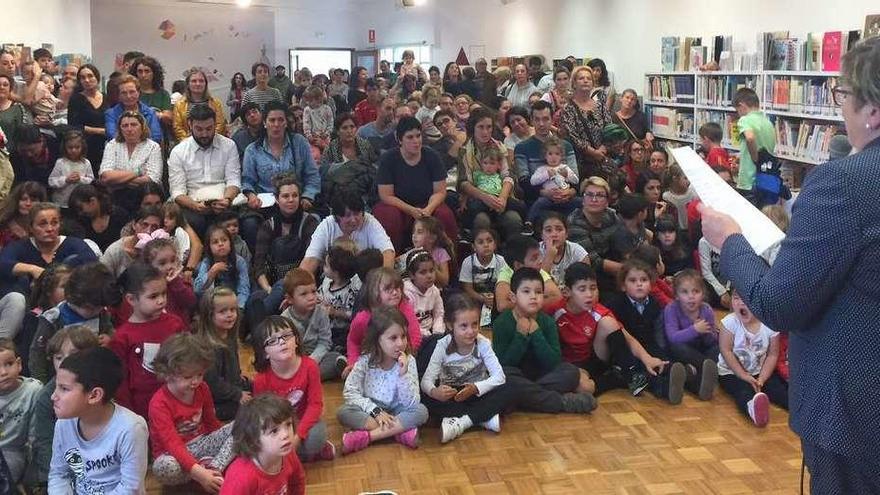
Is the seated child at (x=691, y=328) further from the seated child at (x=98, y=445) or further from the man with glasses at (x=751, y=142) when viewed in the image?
the seated child at (x=98, y=445)

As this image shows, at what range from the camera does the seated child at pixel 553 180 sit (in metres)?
5.93

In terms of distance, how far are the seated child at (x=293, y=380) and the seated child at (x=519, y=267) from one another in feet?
Answer: 4.53

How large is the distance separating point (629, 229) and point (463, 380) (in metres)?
2.15

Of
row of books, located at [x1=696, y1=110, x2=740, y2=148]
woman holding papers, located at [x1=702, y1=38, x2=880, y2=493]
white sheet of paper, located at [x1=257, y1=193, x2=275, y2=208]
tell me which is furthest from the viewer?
row of books, located at [x1=696, y1=110, x2=740, y2=148]

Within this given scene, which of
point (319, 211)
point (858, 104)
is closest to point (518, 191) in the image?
point (319, 211)

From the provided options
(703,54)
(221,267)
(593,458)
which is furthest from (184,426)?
(703,54)

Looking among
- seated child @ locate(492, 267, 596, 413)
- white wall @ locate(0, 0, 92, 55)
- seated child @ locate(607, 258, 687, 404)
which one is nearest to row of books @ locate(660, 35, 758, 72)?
seated child @ locate(607, 258, 687, 404)

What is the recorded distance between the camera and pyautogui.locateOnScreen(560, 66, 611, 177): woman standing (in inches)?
265

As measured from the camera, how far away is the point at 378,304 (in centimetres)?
402

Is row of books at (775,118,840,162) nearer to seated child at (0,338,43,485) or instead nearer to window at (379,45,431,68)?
seated child at (0,338,43,485)

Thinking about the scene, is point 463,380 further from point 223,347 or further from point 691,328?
point 691,328

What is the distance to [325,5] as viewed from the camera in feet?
55.3

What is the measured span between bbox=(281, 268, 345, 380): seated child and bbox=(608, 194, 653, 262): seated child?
6.61ft

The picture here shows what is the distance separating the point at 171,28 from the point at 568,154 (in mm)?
10515
